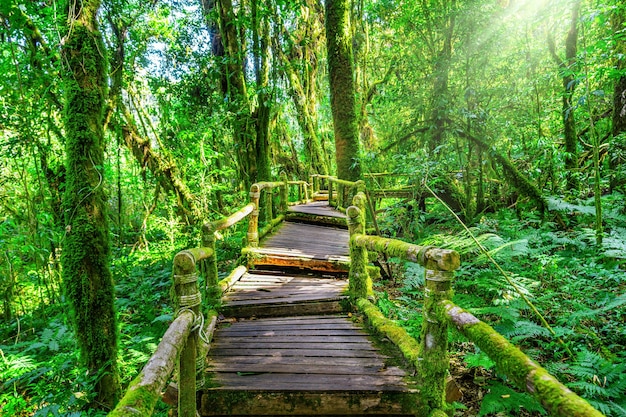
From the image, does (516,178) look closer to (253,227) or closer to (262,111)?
(253,227)

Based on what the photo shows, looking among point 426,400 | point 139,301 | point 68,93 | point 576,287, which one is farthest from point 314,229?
point 426,400

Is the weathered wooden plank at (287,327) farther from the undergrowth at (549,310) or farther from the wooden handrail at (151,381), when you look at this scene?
the wooden handrail at (151,381)

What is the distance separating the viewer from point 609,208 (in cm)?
763

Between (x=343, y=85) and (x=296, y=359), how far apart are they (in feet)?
23.0

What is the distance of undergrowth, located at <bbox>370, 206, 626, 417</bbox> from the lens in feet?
10.4

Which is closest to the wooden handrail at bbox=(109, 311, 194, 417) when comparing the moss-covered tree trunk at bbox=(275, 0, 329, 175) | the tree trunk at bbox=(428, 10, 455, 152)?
the tree trunk at bbox=(428, 10, 455, 152)

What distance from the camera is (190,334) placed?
7.84 ft

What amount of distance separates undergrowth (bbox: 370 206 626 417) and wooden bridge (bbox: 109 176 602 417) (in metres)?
0.83

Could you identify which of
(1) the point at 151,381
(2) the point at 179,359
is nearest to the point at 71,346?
(2) the point at 179,359

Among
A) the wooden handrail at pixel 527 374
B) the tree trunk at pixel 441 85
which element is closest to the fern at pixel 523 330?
the wooden handrail at pixel 527 374

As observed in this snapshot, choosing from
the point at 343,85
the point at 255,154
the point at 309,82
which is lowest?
the point at 255,154

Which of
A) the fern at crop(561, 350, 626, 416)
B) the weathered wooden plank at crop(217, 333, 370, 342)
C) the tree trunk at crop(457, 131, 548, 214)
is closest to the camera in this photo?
the fern at crop(561, 350, 626, 416)

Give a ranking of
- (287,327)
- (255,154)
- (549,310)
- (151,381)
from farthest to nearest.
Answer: (255,154)
(549,310)
(287,327)
(151,381)

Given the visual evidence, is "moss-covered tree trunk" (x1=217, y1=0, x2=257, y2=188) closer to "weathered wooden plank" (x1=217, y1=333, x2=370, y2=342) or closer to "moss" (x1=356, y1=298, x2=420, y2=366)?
"moss" (x1=356, y1=298, x2=420, y2=366)
